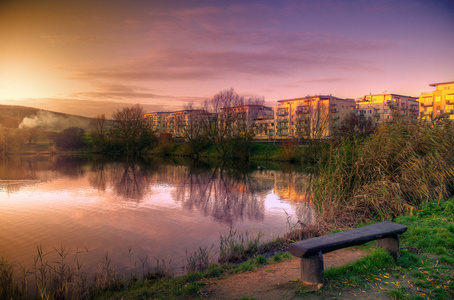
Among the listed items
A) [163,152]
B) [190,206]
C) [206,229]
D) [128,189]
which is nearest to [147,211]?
[190,206]

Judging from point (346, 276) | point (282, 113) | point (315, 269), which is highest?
point (282, 113)

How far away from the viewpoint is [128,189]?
20266 millimetres

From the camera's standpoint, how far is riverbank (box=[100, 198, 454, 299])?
4.34 meters

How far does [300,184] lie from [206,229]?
13.3 m

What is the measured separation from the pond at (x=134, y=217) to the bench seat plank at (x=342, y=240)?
3870mm

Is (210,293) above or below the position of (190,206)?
above

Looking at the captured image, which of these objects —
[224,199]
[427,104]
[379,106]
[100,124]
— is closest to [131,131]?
[100,124]

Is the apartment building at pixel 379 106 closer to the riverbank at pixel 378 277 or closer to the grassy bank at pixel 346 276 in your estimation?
the grassy bank at pixel 346 276

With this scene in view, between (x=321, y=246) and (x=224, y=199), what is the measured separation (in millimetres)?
12637

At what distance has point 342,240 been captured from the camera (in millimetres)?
4711

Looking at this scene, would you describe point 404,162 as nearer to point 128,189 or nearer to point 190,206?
point 190,206

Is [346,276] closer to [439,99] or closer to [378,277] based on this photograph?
[378,277]

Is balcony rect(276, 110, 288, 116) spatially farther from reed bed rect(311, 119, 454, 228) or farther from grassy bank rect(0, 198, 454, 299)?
grassy bank rect(0, 198, 454, 299)

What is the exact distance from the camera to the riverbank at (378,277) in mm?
4344
